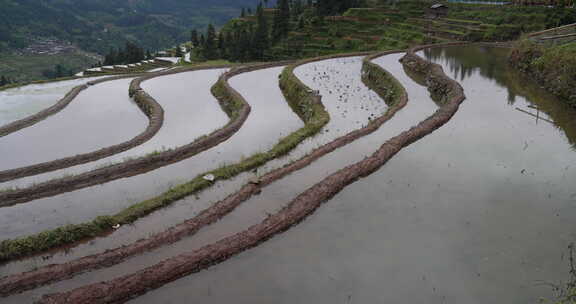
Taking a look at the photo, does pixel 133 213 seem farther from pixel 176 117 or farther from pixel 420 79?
pixel 420 79

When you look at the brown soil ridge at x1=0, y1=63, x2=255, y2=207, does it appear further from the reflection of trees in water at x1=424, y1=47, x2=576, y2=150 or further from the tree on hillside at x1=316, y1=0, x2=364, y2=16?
the tree on hillside at x1=316, y1=0, x2=364, y2=16

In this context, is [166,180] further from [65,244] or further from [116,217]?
[65,244]

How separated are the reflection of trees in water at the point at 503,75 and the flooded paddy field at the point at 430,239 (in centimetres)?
323

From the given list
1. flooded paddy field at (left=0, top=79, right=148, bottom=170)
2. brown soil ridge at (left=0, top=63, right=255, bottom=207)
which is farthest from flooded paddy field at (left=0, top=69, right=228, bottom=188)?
flooded paddy field at (left=0, top=79, right=148, bottom=170)

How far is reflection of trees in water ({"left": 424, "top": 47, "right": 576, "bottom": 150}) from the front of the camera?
17.1 meters

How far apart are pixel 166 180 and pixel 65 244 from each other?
13.3ft

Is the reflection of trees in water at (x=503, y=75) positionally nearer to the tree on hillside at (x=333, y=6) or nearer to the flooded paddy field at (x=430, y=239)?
the flooded paddy field at (x=430, y=239)

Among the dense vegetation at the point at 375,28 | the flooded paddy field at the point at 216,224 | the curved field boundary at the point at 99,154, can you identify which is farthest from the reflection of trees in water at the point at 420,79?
the dense vegetation at the point at 375,28

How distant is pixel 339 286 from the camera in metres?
7.70

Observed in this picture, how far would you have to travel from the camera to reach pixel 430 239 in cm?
903

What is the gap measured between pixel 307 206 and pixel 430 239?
346 centimetres

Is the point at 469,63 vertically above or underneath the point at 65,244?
above

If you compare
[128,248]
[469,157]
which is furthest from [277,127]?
[128,248]

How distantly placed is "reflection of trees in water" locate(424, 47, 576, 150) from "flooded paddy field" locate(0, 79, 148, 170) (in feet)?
65.9
